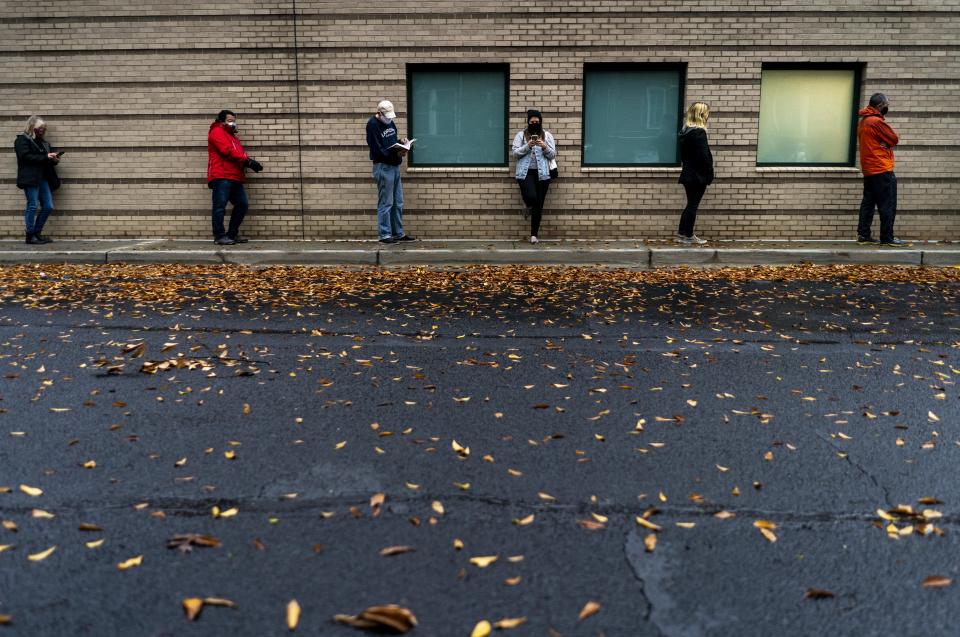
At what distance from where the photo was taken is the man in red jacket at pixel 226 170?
1245 centimetres

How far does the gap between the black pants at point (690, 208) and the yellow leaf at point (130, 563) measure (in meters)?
10.4

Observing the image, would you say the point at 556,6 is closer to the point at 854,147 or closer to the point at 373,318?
the point at 854,147

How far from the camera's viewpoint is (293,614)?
279 centimetres

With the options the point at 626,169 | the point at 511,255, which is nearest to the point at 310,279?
the point at 511,255

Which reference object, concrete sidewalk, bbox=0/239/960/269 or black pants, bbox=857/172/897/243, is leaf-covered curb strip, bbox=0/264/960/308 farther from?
black pants, bbox=857/172/897/243

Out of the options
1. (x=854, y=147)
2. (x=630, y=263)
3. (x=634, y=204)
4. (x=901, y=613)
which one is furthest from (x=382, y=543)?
(x=854, y=147)

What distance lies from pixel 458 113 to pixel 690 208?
3907mm

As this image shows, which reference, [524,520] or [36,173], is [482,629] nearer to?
[524,520]

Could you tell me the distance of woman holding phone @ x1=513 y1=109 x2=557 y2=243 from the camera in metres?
12.4

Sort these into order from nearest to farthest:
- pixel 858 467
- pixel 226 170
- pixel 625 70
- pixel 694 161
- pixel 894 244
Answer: pixel 858 467 < pixel 694 161 < pixel 894 244 < pixel 226 170 < pixel 625 70

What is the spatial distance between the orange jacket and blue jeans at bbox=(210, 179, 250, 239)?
9.02 m

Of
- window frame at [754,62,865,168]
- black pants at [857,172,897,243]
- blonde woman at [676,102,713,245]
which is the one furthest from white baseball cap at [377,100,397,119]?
black pants at [857,172,897,243]

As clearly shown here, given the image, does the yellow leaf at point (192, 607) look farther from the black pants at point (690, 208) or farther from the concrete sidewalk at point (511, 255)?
the black pants at point (690, 208)

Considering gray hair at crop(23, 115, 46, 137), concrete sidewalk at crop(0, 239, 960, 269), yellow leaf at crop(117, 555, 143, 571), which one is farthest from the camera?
gray hair at crop(23, 115, 46, 137)
